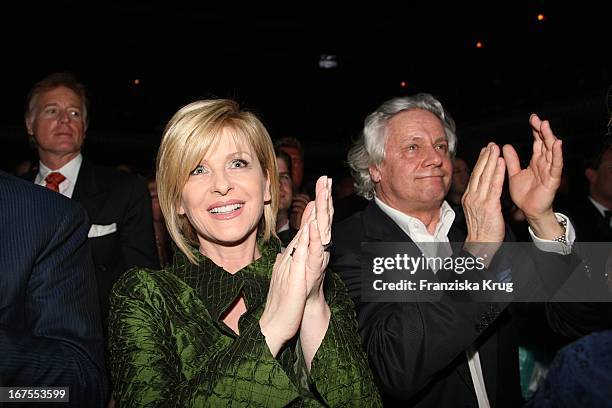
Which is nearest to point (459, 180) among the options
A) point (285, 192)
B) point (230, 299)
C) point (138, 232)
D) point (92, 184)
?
point (285, 192)

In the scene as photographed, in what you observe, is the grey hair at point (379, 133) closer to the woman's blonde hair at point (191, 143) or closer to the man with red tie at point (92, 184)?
the woman's blonde hair at point (191, 143)

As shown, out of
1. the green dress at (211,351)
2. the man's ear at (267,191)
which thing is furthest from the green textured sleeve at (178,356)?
the man's ear at (267,191)

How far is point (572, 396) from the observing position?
2.56 ft

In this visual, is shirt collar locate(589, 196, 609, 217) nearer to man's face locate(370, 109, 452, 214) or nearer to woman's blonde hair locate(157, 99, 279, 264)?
man's face locate(370, 109, 452, 214)

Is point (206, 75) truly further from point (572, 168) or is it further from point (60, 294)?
point (60, 294)

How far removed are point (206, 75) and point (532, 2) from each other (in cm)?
857

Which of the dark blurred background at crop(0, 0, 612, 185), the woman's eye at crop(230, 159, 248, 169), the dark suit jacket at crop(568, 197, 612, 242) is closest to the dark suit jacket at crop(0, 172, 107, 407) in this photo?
the woman's eye at crop(230, 159, 248, 169)

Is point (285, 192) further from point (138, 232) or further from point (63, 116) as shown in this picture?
point (63, 116)

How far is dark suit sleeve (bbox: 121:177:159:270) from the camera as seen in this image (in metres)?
2.73

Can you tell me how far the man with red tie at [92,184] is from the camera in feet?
8.91

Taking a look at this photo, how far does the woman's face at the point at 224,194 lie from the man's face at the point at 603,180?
10.0 feet

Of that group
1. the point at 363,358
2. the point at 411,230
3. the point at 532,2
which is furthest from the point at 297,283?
the point at 532,2

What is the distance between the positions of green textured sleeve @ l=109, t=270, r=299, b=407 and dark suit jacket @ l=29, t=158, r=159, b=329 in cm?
126

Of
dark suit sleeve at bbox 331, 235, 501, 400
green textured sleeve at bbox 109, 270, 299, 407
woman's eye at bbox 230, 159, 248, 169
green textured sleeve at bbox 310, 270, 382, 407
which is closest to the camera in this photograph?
green textured sleeve at bbox 109, 270, 299, 407
